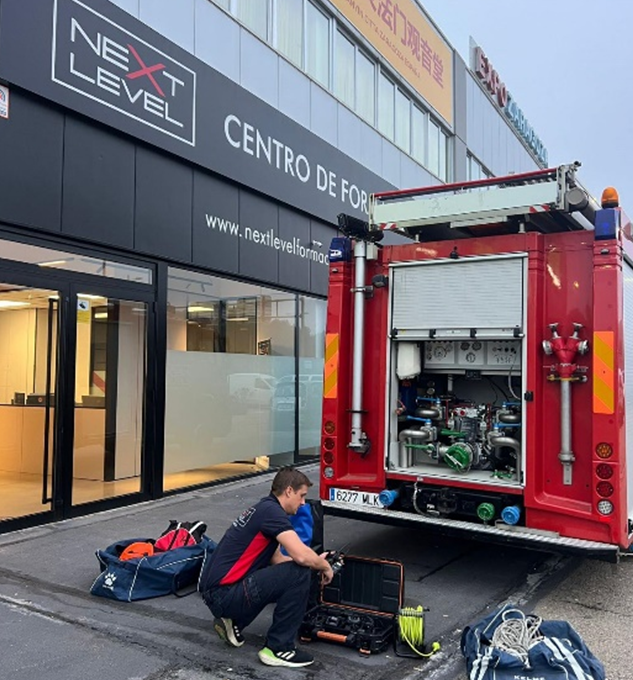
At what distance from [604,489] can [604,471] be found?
5.1 inches

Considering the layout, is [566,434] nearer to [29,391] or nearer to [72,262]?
[72,262]

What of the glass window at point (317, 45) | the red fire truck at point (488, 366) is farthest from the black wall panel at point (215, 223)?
the glass window at point (317, 45)

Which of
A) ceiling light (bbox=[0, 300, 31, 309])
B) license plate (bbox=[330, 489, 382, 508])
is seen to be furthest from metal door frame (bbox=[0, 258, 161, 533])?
license plate (bbox=[330, 489, 382, 508])

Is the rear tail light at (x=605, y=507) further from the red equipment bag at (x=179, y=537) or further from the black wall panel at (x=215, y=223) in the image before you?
the black wall panel at (x=215, y=223)

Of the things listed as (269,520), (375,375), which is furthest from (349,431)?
(269,520)

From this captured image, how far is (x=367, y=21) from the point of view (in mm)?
14023

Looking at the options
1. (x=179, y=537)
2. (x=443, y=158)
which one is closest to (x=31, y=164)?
(x=179, y=537)

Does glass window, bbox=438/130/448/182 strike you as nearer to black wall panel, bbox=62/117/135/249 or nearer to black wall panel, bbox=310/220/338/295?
black wall panel, bbox=310/220/338/295

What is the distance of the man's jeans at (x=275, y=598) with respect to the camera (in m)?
3.91

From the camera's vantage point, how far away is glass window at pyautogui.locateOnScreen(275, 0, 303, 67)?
36.0 ft

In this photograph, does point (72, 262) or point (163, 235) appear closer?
point (72, 262)

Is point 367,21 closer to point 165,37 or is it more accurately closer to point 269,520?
point 165,37

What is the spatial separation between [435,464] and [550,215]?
2445 mm

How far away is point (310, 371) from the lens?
11.8 metres
